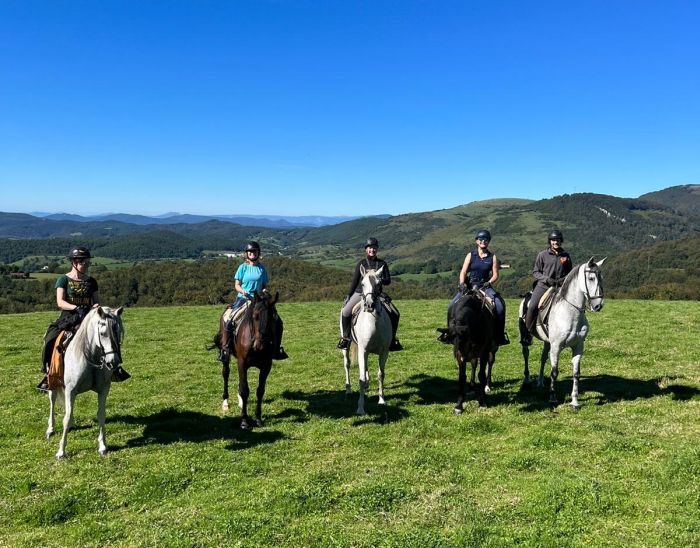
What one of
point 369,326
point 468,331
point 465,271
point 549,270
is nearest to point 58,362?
point 369,326

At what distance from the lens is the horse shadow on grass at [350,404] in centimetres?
1164

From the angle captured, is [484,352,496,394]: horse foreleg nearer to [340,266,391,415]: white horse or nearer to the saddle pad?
[340,266,391,415]: white horse

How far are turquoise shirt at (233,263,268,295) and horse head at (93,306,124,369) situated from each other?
135 inches

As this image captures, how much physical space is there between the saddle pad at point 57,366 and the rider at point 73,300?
4.3 inches

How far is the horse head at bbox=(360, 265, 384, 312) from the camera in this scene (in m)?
11.5

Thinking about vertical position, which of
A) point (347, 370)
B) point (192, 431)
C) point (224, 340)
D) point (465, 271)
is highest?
point (465, 271)

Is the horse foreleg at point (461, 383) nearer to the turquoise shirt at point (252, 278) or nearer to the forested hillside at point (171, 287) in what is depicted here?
the turquoise shirt at point (252, 278)

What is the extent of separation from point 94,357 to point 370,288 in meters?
6.44

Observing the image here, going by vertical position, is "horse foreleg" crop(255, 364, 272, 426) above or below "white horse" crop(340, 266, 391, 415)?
below

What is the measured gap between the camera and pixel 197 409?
12.8 m

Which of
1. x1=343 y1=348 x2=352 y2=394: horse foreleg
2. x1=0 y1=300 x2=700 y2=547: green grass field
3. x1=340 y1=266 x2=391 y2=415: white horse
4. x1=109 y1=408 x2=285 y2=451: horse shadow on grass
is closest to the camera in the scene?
x1=0 y1=300 x2=700 y2=547: green grass field

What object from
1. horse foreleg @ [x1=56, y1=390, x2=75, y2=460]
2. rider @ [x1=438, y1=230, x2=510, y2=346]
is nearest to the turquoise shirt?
horse foreleg @ [x1=56, y1=390, x2=75, y2=460]

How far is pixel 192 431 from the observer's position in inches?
432

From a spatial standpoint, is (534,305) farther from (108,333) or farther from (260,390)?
(108,333)
